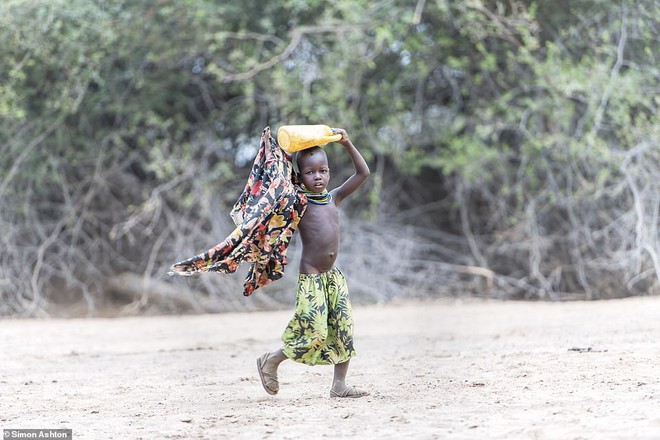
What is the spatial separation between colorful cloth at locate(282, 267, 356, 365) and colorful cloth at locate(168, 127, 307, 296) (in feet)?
0.79

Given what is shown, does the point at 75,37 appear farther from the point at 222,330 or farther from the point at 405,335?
the point at 405,335

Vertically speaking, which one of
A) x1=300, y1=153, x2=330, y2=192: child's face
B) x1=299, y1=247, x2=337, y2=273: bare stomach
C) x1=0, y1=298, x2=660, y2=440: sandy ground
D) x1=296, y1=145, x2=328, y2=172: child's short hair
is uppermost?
x1=296, y1=145, x2=328, y2=172: child's short hair

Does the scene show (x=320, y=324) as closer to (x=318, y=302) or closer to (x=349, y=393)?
(x=318, y=302)

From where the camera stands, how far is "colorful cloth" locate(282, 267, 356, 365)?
459 cm

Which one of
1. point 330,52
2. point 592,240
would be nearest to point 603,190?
point 592,240

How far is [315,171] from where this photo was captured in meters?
4.70

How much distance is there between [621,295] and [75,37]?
7.16 m

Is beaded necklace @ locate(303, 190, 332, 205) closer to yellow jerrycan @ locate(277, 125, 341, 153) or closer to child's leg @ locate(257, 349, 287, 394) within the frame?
yellow jerrycan @ locate(277, 125, 341, 153)

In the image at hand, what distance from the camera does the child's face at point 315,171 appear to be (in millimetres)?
4688

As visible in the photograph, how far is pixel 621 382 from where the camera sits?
4.40 metres

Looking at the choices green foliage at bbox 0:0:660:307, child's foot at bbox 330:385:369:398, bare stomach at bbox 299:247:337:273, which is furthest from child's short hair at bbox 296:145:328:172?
green foliage at bbox 0:0:660:307

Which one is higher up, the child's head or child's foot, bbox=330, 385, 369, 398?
the child's head

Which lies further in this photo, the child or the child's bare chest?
the child's bare chest

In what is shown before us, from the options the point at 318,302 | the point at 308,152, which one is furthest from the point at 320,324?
the point at 308,152
